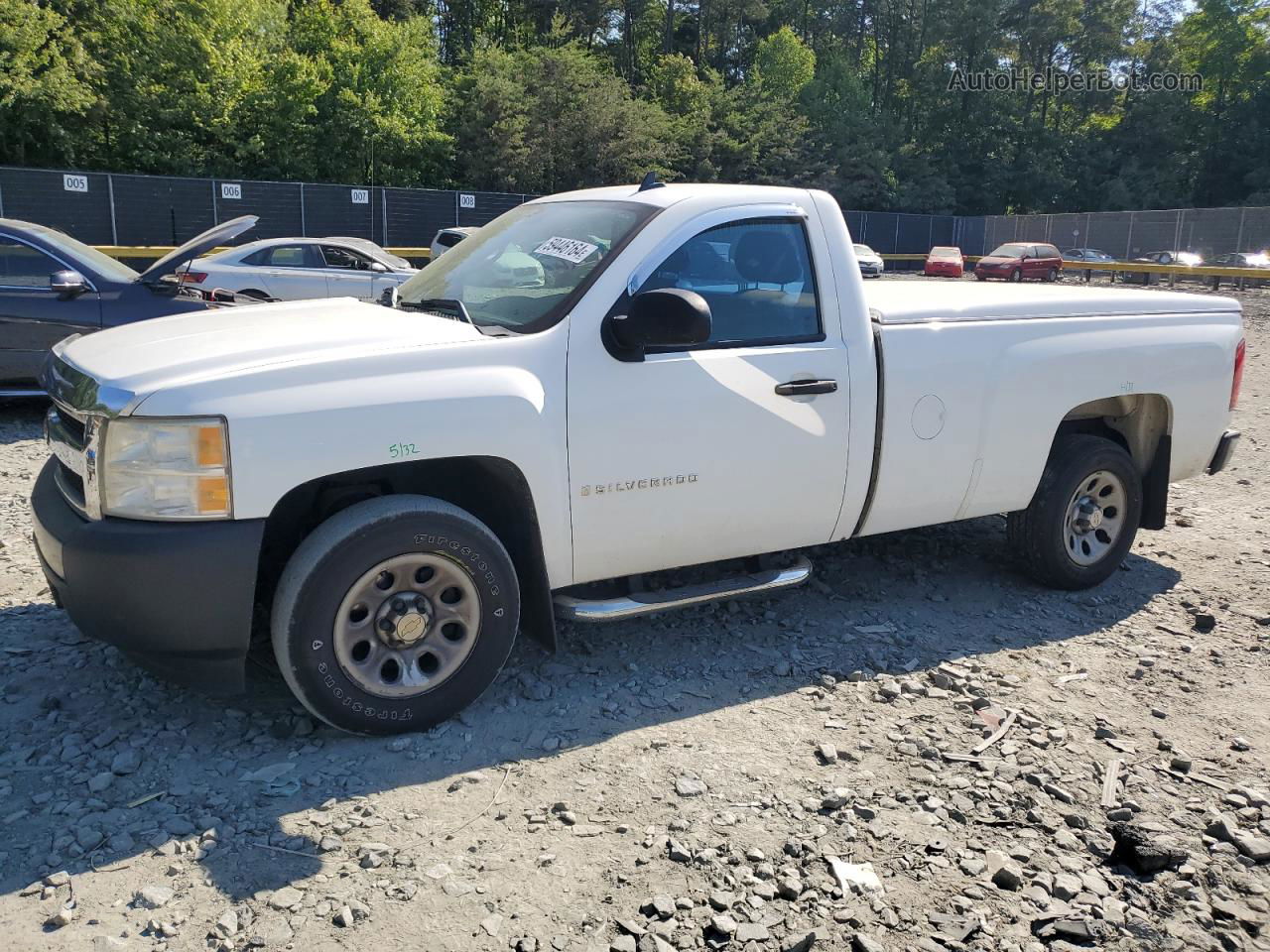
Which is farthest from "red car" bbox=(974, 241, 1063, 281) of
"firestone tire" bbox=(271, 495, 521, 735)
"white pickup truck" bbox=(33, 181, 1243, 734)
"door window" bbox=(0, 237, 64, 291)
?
"firestone tire" bbox=(271, 495, 521, 735)

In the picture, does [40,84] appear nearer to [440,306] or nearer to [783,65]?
[440,306]

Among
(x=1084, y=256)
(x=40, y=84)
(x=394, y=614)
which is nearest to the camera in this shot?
(x=394, y=614)

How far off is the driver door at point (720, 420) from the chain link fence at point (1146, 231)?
4552 cm

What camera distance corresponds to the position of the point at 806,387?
14.1 ft

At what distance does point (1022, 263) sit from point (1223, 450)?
36231mm

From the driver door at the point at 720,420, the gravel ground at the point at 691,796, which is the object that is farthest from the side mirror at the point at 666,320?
the gravel ground at the point at 691,796

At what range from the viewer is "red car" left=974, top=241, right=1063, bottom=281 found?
3894cm

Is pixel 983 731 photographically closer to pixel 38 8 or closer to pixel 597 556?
pixel 597 556

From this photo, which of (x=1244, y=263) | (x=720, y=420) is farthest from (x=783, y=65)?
(x=720, y=420)

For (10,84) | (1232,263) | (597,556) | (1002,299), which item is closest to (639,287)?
(597,556)

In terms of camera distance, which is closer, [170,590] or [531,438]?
[170,590]

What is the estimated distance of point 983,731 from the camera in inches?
159

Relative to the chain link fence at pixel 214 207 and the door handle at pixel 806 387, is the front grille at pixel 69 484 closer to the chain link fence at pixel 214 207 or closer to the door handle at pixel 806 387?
the door handle at pixel 806 387

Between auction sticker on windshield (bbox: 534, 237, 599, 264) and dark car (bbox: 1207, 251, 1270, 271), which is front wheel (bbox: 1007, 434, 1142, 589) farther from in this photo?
dark car (bbox: 1207, 251, 1270, 271)
